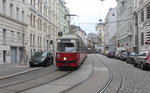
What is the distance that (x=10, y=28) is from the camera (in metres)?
33.6

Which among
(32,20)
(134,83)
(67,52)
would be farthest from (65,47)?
(32,20)

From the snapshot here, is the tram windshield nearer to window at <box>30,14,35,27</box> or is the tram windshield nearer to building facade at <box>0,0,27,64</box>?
building facade at <box>0,0,27,64</box>

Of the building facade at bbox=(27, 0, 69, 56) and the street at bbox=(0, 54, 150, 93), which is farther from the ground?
the building facade at bbox=(27, 0, 69, 56)

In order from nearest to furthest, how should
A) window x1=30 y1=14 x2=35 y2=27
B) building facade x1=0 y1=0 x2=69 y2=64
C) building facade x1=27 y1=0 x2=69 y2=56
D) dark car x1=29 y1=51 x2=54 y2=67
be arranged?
dark car x1=29 y1=51 x2=54 y2=67
building facade x1=0 y1=0 x2=69 y2=64
building facade x1=27 y1=0 x2=69 y2=56
window x1=30 y1=14 x2=35 y2=27

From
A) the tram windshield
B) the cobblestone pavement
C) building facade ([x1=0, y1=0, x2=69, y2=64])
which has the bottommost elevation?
the cobblestone pavement

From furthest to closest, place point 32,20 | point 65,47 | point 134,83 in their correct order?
1. point 32,20
2. point 65,47
3. point 134,83

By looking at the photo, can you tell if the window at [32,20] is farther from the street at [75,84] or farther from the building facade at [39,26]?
the street at [75,84]

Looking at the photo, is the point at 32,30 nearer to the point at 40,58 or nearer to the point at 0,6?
the point at 0,6

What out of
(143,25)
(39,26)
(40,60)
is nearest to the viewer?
(40,60)

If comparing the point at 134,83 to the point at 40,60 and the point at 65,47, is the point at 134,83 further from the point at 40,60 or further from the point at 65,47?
the point at 40,60

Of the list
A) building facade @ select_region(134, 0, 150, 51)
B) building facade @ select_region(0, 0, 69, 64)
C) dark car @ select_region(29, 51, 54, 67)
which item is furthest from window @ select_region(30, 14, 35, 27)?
building facade @ select_region(134, 0, 150, 51)

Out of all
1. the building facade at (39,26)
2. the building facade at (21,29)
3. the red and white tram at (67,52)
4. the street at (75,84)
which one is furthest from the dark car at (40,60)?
the building facade at (39,26)

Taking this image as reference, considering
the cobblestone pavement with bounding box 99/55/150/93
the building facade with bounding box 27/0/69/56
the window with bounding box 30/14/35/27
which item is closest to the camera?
the cobblestone pavement with bounding box 99/55/150/93

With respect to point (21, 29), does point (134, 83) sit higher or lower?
lower
